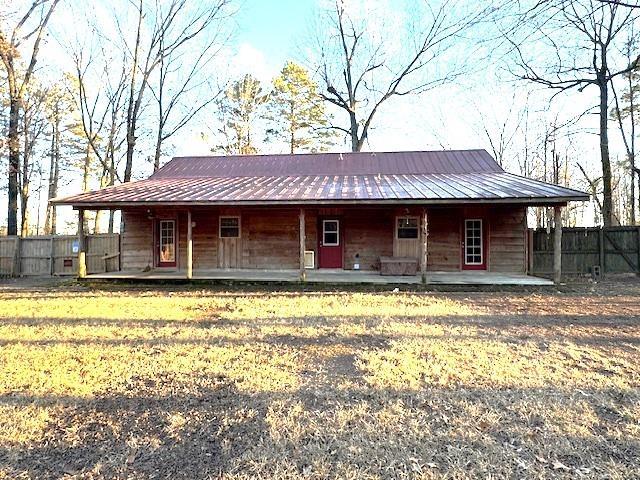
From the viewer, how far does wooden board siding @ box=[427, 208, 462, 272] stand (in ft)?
41.9

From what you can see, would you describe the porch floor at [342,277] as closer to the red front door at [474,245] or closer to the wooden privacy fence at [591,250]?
the red front door at [474,245]

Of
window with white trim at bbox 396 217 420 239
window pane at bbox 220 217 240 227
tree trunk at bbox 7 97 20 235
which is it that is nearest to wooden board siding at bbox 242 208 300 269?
window pane at bbox 220 217 240 227

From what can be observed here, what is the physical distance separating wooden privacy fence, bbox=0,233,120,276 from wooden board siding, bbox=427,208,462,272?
1263 cm

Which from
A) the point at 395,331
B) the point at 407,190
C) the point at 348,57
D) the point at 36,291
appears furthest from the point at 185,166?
the point at 348,57

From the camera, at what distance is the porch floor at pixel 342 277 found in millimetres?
10688

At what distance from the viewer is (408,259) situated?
39.3 ft

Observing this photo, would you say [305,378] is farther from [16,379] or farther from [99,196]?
[99,196]

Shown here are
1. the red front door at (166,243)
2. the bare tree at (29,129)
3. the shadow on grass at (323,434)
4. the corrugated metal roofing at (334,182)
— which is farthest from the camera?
the bare tree at (29,129)

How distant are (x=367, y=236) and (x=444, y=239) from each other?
2620 millimetres

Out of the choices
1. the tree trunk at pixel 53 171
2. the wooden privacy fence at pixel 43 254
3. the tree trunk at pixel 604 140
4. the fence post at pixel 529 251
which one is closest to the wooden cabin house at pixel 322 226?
the fence post at pixel 529 251

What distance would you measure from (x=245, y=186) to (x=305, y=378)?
380 inches

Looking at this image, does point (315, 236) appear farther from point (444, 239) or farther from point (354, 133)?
point (354, 133)

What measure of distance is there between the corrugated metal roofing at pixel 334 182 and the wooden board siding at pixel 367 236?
3.57 feet

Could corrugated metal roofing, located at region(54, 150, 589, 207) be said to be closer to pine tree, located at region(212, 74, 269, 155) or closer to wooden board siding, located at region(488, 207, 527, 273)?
wooden board siding, located at region(488, 207, 527, 273)
